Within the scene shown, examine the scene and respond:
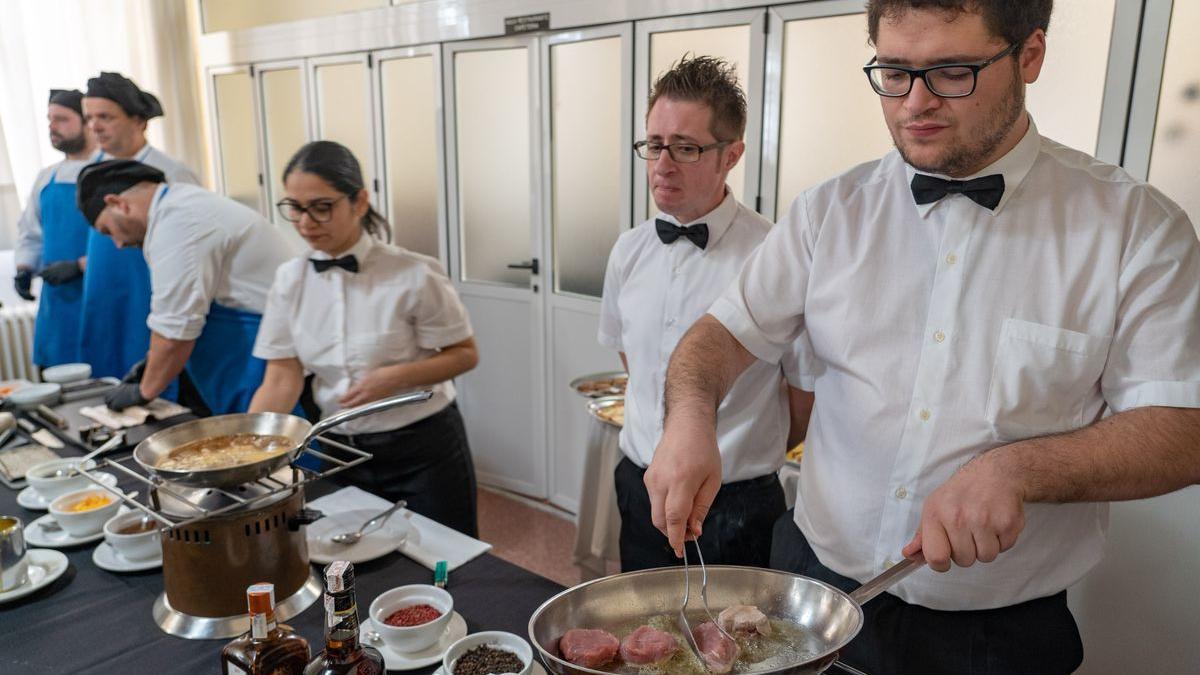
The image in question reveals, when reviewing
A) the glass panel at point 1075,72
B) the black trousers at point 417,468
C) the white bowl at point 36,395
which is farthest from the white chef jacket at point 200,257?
the glass panel at point 1075,72

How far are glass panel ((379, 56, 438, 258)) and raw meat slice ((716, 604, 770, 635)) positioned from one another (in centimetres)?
362

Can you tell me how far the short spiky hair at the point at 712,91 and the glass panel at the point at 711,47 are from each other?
3.93 ft

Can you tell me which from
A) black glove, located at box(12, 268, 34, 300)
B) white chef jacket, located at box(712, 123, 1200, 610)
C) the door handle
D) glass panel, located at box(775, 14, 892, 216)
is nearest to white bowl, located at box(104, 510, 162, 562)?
white chef jacket, located at box(712, 123, 1200, 610)

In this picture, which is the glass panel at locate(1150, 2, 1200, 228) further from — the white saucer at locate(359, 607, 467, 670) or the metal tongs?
the white saucer at locate(359, 607, 467, 670)

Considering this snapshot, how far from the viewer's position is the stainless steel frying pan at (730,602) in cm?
94

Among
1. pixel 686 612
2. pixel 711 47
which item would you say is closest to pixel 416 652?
pixel 686 612

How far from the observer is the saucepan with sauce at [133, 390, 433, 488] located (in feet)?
4.32

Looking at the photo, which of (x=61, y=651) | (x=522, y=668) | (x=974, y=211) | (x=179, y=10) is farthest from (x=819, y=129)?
(x=179, y=10)

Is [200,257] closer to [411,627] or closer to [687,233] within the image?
[687,233]

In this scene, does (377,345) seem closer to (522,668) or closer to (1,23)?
(522,668)

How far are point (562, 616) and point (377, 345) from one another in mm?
1418

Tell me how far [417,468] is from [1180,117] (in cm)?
231

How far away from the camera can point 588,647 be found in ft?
3.04

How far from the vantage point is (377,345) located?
2254mm
